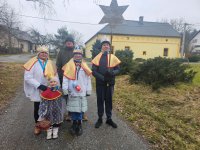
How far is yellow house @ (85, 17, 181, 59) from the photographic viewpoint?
3847 centimetres

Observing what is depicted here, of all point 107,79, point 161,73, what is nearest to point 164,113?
point 107,79

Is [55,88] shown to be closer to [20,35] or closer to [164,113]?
[164,113]

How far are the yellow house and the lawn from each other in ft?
100

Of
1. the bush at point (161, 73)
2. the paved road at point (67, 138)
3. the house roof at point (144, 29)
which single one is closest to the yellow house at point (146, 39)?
the house roof at point (144, 29)

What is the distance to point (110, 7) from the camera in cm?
866

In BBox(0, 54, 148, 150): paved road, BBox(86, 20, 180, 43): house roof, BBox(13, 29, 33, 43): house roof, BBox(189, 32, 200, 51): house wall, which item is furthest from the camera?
BBox(189, 32, 200, 51): house wall

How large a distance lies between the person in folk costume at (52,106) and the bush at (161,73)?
474 cm

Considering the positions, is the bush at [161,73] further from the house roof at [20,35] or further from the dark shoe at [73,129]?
the house roof at [20,35]

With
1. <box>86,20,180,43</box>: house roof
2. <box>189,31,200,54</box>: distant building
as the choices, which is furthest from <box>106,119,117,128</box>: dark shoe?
<box>189,31,200,54</box>: distant building

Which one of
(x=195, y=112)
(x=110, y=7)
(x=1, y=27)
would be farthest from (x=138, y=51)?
(x=195, y=112)

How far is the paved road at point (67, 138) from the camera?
381cm

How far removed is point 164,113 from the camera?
5.73 meters

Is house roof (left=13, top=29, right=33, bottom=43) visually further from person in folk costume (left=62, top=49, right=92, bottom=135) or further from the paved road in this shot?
person in folk costume (left=62, top=49, right=92, bottom=135)

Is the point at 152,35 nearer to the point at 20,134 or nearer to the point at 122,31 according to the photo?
the point at 122,31
